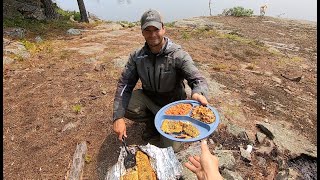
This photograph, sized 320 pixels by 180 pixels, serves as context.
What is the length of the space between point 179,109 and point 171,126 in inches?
9.8

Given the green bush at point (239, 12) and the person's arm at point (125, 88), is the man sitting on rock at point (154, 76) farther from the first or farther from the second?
the green bush at point (239, 12)

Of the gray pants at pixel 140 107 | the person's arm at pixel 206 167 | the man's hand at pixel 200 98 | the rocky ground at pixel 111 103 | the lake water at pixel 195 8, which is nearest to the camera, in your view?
the person's arm at pixel 206 167

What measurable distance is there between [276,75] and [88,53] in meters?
5.35

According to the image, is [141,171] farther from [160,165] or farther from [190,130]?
[190,130]

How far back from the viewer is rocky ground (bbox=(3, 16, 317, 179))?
15.1 ft

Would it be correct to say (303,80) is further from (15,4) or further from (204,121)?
(15,4)

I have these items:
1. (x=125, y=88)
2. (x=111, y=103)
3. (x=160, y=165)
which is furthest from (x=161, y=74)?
(x=111, y=103)

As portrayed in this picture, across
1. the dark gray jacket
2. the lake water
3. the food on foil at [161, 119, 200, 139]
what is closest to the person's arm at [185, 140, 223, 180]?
the food on foil at [161, 119, 200, 139]

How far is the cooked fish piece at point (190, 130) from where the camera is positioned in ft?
12.0

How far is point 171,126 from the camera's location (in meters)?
3.78

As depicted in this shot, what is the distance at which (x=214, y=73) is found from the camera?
793cm

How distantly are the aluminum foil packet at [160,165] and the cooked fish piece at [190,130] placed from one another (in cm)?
44

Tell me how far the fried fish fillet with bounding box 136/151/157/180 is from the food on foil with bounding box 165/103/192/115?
23.9 inches

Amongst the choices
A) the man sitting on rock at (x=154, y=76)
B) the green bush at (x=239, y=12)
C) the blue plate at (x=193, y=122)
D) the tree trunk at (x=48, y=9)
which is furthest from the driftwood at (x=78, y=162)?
the green bush at (x=239, y=12)
